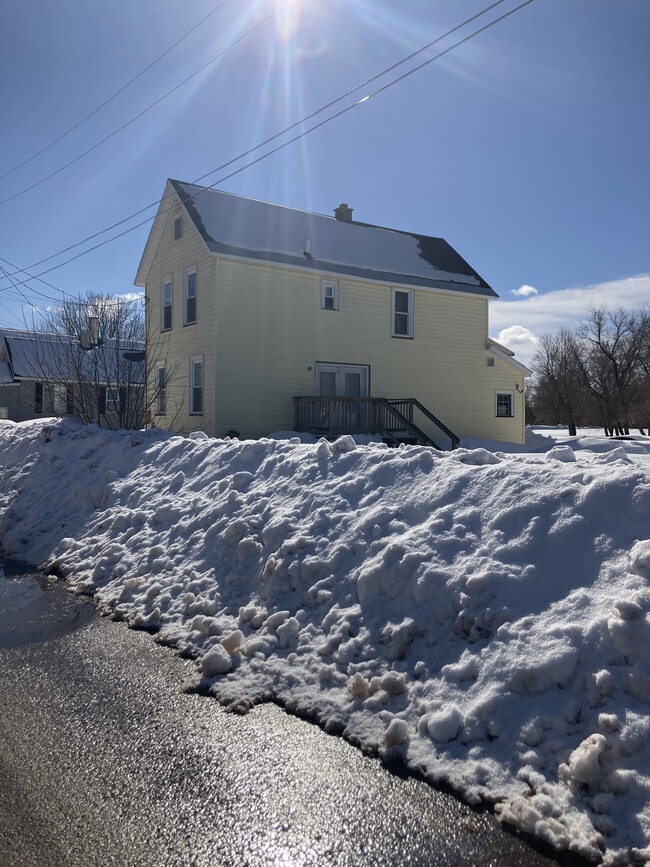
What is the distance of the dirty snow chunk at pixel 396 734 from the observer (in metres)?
3.69

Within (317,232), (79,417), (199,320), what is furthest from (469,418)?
(79,417)

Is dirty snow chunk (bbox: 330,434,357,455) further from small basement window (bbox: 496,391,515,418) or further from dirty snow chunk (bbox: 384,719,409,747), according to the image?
small basement window (bbox: 496,391,515,418)

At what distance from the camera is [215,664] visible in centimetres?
471

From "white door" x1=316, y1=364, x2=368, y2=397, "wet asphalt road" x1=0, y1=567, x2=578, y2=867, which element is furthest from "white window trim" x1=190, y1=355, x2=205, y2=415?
"wet asphalt road" x1=0, y1=567, x2=578, y2=867

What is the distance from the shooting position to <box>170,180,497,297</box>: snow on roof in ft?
63.4

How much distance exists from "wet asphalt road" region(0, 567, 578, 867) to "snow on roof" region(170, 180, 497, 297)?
15289 millimetres

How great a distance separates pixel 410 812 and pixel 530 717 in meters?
0.82

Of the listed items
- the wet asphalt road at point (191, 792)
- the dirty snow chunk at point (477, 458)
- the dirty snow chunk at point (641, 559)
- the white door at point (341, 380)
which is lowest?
the wet asphalt road at point (191, 792)

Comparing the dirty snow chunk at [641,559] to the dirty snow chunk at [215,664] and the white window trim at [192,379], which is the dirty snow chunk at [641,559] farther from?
the white window trim at [192,379]

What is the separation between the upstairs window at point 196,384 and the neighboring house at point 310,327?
57mm

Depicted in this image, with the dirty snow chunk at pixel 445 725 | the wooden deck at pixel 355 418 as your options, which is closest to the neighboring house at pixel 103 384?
the wooden deck at pixel 355 418

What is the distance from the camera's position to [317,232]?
72.3 feet

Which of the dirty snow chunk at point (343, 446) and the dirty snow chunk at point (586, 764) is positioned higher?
the dirty snow chunk at point (343, 446)

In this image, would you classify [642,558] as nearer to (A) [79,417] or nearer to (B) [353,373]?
(A) [79,417]
